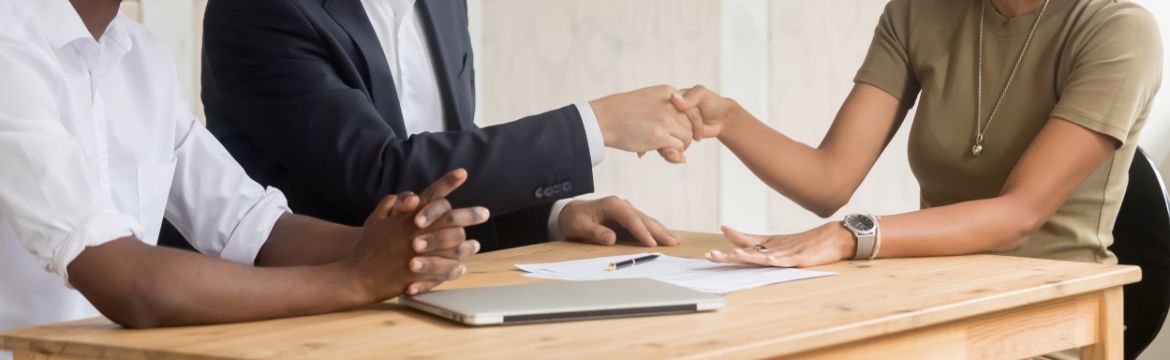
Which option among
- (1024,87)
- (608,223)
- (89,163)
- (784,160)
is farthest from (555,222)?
(89,163)

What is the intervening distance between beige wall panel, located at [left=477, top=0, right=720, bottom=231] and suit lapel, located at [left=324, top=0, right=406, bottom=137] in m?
1.89

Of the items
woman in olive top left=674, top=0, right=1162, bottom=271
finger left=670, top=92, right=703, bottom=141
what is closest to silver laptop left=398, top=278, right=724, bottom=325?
woman in olive top left=674, top=0, right=1162, bottom=271

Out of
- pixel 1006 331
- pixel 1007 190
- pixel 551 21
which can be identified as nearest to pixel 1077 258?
pixel 1007 190

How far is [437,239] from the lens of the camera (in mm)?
1173

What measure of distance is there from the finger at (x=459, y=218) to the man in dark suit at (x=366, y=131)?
57 centimetres

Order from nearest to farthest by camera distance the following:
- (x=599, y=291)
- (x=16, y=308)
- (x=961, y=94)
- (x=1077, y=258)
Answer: (x=599, y=291) → (x=16, y=308) → (x=1077, y=258) → (x=961, y=94)

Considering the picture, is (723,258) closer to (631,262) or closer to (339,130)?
(631,262)

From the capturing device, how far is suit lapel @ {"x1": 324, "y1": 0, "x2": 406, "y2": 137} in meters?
1.94

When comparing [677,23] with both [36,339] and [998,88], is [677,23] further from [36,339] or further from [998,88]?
[36,339]

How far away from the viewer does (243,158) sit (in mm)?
2008

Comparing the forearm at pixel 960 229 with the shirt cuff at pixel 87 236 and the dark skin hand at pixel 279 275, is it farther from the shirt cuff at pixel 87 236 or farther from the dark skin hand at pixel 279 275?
the shirt cuff at pixel 87 236

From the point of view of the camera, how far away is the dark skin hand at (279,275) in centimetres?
111

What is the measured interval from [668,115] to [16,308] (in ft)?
3.27

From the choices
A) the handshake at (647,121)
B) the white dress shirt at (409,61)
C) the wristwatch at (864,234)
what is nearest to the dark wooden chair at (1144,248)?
the wristwatch at (864,234)
